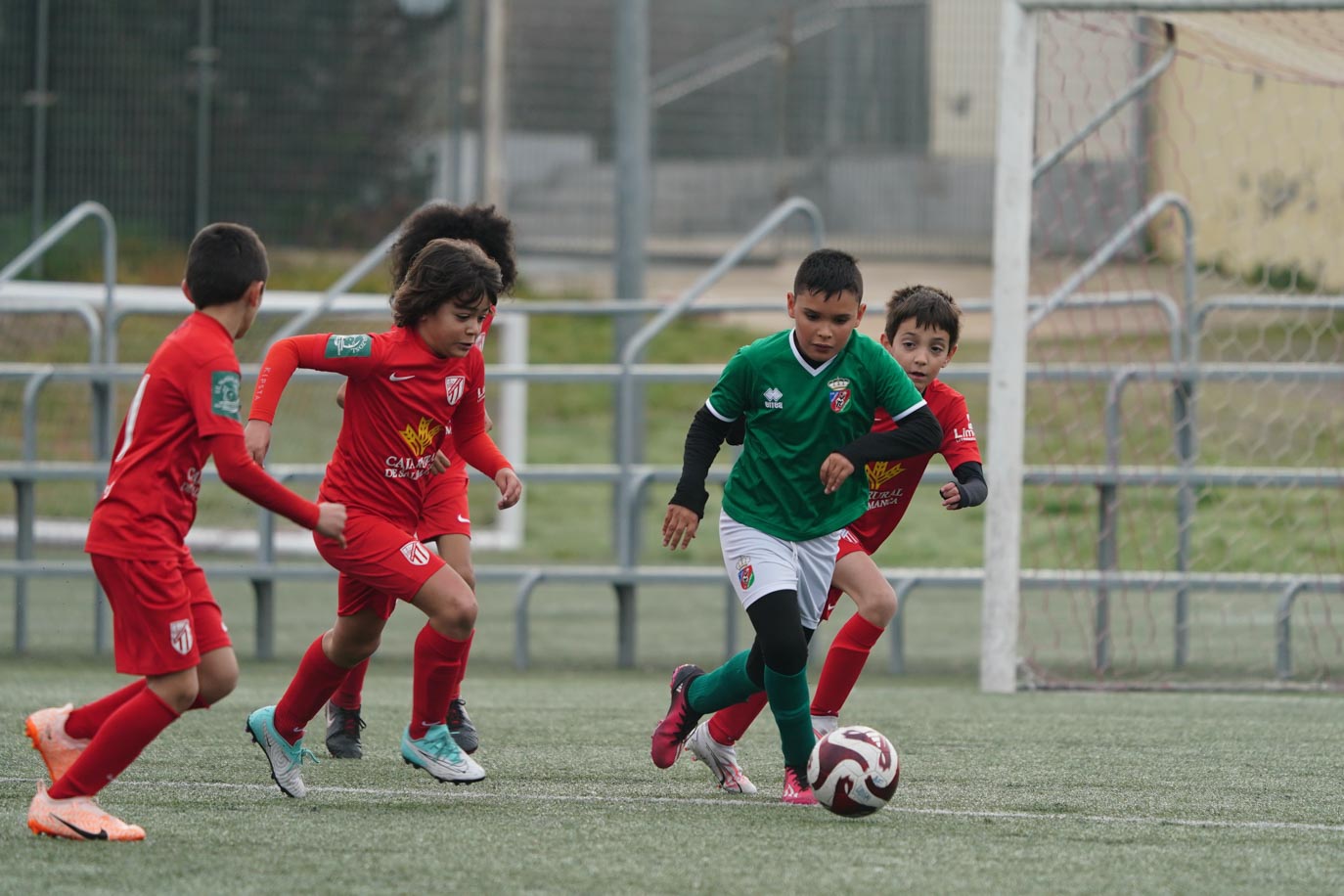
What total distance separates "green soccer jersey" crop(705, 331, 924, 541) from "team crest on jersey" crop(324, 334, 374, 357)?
2.70 ft

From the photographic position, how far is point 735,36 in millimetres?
18234

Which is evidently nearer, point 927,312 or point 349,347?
point 349,347

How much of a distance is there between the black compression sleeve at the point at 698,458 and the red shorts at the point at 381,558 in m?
0.61

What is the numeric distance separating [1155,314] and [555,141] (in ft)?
31.8

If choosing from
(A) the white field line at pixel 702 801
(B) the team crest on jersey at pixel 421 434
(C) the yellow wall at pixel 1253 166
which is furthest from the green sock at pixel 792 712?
(C) the yellow wall at pixel 1253 166

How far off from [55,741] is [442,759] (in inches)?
35.9

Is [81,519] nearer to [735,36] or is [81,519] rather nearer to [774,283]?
[774,283]

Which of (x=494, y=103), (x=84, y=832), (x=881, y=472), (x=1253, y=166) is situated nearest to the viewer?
(x=84, y=832)

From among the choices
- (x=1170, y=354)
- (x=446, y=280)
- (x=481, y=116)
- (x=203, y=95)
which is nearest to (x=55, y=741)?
(x=446, y=280)

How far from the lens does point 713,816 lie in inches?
152

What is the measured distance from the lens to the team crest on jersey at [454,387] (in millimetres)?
4285

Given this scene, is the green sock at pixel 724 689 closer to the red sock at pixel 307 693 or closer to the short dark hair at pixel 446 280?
the red sock at pixel 307 693

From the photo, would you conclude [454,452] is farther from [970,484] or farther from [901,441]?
[970,484]

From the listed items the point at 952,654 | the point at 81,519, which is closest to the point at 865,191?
the point at 81,519
